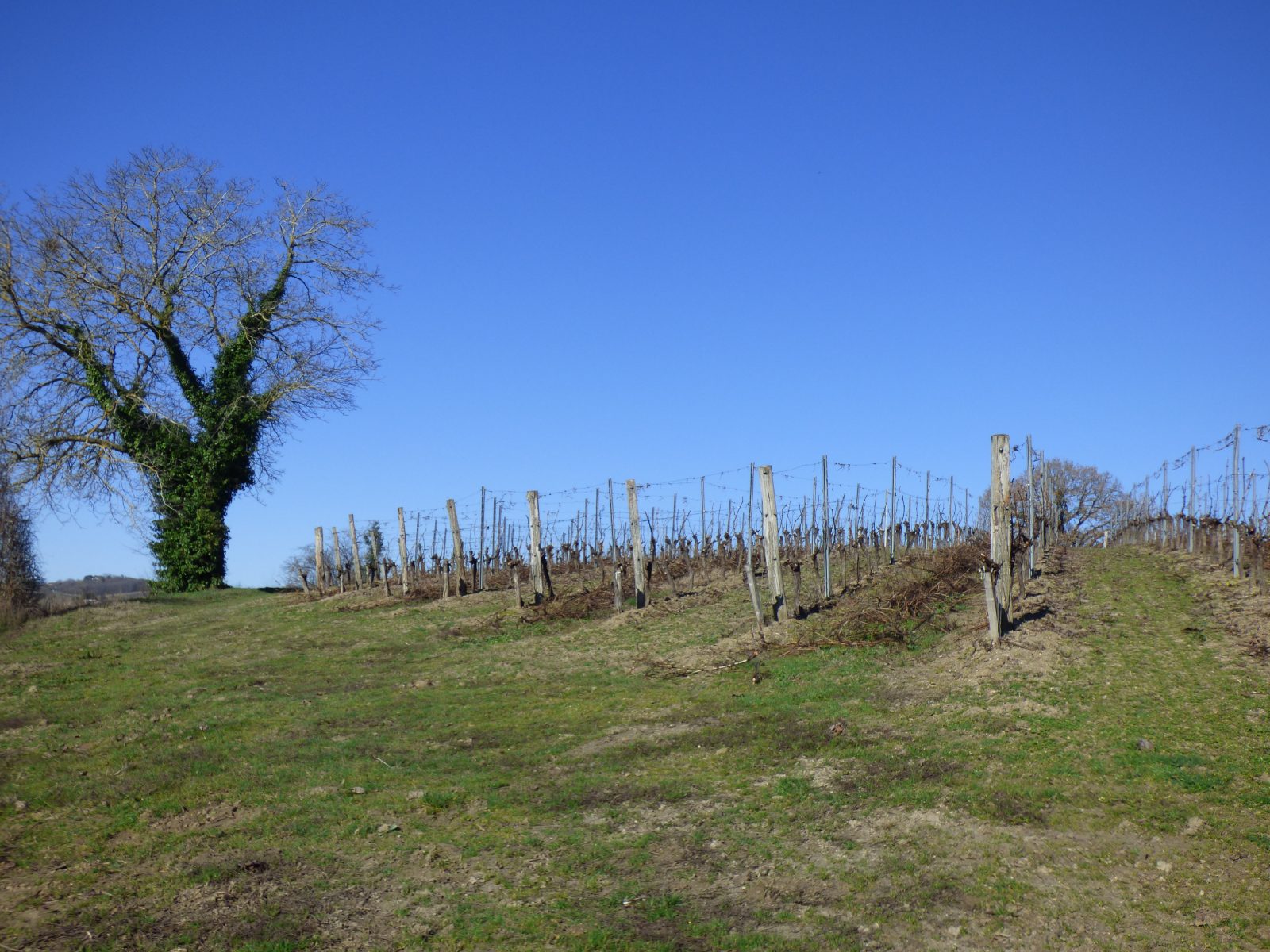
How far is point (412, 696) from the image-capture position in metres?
14.0

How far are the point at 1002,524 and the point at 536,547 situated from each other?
36.7 feet

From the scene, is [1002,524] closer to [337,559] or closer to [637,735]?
[637,735]

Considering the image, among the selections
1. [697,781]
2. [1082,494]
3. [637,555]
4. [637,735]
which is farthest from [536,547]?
Result: [1082,494]

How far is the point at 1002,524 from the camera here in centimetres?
1304

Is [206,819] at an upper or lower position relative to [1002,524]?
lower

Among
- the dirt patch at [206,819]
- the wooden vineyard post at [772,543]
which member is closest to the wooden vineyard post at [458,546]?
the wooden vineyard post at [772,543]

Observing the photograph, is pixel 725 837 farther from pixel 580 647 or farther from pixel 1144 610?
pixel 1144 610

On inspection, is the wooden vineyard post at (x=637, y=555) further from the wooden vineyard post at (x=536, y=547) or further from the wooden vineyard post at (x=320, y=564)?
the wooden vineyard post at (x=320, y=564)

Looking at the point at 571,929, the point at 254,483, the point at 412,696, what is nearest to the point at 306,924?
the point at 571,929

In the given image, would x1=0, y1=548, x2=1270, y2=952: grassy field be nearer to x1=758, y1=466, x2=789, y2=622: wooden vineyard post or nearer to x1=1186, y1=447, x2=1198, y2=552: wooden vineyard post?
x1=758, y1=466, x2=789, y2=622: wooden vineyard post

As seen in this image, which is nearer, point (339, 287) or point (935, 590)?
point (935, 590)

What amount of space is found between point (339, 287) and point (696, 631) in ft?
83.0

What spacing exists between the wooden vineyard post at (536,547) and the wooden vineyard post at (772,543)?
228 inches

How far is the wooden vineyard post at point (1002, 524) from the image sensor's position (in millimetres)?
12953
